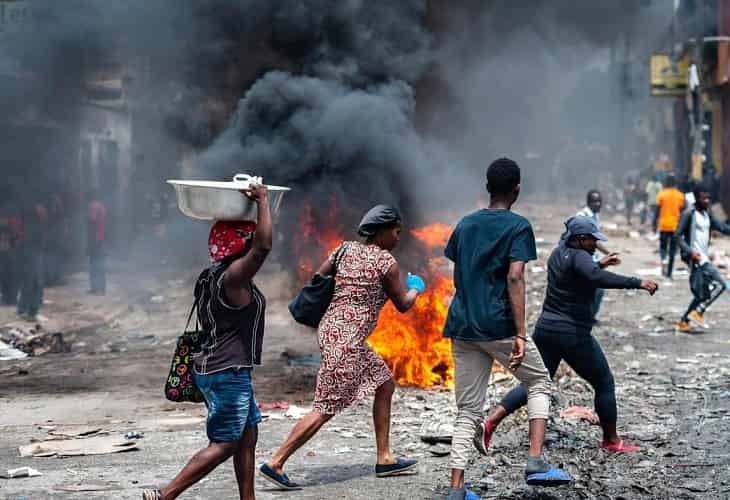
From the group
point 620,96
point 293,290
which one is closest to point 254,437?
point 293,290

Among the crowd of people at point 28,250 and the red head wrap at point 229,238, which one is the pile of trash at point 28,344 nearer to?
the crowd of people at point 28,250

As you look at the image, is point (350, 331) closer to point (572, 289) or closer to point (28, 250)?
point (572, 289)

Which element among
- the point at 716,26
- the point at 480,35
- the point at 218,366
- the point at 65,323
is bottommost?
the point at 65,323

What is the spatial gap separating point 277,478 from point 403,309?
1.13 m

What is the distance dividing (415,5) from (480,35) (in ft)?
8.45

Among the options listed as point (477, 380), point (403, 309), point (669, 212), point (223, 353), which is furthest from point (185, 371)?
point (669, 212)

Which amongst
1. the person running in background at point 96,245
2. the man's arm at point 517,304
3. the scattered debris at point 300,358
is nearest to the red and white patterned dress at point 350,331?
the man's arm at point 517,304

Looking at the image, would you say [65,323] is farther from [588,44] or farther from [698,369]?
[588,44]

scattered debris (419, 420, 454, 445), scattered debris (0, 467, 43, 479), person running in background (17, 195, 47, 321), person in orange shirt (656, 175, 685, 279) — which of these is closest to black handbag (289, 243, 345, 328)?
scattered debris (419, 420, 454, 445)

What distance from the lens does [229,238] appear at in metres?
4.17

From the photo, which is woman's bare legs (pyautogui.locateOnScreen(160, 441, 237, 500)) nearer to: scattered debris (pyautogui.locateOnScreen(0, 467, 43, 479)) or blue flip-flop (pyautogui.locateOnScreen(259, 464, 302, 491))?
blue flip-flop (pyautogui.locateOnScreen(259, 464, 302, 491))

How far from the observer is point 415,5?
42.3ft

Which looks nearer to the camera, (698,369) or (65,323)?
(698,369)

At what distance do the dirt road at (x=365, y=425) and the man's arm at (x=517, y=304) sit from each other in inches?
31.5
